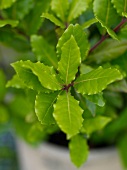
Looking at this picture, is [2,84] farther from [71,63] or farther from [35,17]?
[71,63]

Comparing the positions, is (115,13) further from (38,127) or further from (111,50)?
(38,127)

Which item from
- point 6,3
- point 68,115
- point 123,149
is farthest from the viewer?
point 123,149

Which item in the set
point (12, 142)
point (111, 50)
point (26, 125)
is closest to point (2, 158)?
point (12, 142)

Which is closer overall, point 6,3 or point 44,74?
point 44,74

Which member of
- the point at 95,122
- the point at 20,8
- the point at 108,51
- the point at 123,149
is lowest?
the point at 123,149

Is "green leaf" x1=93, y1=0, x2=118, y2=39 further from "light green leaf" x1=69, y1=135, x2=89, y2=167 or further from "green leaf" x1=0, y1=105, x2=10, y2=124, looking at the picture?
"green leaf" x1=0, y1=105, x2=10, y2=124


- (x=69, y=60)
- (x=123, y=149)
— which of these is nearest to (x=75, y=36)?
(x=69, y=60)

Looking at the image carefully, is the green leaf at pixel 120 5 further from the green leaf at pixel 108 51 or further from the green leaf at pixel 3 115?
the green leaf at pixel 3 115
